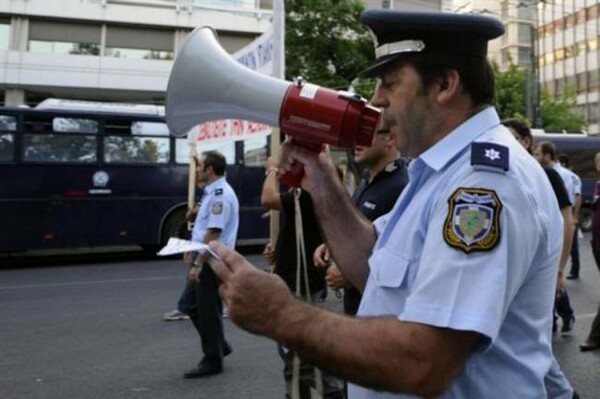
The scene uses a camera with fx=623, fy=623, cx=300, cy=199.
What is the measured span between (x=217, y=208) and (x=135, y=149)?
7.92 meters

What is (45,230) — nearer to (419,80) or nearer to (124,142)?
(124,142)

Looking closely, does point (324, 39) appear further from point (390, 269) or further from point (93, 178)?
point (390, 269)

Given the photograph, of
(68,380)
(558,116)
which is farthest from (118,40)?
(68,380)

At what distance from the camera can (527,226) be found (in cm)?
120

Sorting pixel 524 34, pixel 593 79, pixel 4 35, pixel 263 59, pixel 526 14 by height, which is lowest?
pixel 263 59

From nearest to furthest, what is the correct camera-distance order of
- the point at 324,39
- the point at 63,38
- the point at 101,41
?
the point at 324,39, the point at 63,38, the point at 101,41

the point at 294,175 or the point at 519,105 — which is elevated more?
the point at 519,105

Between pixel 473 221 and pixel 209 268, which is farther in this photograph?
pixel 209 268

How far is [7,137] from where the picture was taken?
38.7 feet

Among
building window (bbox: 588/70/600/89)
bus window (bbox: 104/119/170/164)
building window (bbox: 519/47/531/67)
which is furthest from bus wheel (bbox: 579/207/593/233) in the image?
building window (bbox: 519/47/531/67)

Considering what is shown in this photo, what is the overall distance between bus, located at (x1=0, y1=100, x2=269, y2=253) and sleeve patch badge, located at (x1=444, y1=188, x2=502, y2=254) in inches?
467

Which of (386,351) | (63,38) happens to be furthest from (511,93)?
(386,351)

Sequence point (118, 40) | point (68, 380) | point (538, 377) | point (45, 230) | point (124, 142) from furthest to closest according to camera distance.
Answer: point (118, 40) → point (124, 142) → point (45, 230) → point (68, 380) → point (538, 377)

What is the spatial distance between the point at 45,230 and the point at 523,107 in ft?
74.6
